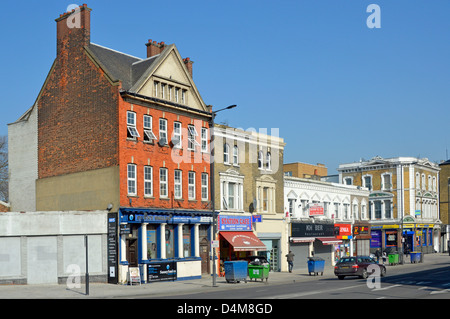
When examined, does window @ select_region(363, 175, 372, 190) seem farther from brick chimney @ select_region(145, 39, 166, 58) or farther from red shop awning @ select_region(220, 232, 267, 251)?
brick chimney @ select_region(145, 39, 166, 58)

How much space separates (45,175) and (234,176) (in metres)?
14.3

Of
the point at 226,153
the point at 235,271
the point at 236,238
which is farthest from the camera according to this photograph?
the point at 226,153

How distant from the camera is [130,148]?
38250 mm

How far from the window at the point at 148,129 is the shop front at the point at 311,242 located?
61.1 feet

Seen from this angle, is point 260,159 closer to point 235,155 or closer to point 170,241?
point 235,155

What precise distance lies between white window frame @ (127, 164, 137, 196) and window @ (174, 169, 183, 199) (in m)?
4.01

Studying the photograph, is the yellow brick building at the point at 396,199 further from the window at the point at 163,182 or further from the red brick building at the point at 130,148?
the window at the point at 163,182

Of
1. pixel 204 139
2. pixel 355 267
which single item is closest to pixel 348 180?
pixel 204 139

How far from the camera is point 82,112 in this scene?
39.9 m

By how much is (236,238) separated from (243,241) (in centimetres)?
62

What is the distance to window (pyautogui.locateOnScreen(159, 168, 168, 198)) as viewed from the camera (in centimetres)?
4059

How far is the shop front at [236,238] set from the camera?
148 feet
